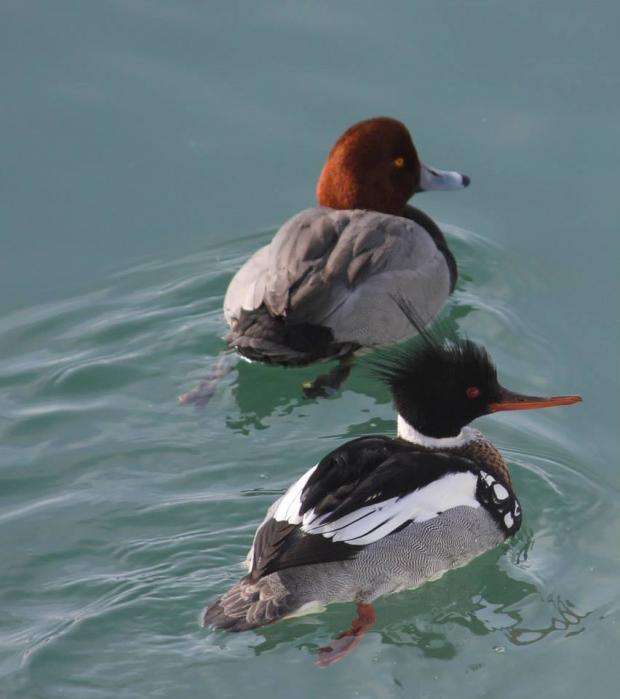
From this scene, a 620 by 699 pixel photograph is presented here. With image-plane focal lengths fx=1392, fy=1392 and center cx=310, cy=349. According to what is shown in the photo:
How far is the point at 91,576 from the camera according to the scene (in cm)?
606

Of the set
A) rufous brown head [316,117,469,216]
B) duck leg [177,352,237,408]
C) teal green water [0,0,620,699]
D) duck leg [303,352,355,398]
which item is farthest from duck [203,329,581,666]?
rufous brown head [316,117,469,216]

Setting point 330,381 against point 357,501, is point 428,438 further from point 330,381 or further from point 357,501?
point 330,381

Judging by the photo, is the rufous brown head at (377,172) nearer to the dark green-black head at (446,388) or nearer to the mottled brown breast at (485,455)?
the dark green-black head at (446,388)

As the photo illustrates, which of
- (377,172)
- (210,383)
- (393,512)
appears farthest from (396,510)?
(377,172)

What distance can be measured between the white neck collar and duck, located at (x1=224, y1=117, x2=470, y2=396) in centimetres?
96

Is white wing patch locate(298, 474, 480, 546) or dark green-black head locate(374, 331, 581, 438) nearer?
white wing patch locate(298, 474, 480, 546)

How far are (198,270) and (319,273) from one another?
3.63 ft

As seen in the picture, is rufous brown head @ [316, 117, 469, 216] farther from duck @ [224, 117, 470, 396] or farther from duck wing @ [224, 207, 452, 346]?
duck wing @ [224, 207, 452, 346]

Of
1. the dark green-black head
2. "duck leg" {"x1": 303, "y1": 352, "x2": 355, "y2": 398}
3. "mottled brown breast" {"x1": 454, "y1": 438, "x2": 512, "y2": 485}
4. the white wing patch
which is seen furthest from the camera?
"duck leg" {"x1": 303, "y1": 352, "x2": 355, "y2": 398}

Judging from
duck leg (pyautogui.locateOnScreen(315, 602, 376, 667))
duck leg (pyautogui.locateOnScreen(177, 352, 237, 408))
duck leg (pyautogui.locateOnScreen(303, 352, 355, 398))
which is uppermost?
duck leg (pyautogui.locateOnScreen(177, 352, 237, 408))

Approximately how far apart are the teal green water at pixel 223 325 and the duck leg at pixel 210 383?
6 cm

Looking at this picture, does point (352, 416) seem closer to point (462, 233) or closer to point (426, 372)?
point (426, 372)

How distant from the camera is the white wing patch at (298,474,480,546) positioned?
18.7ft

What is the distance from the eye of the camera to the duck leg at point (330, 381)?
7441mm
